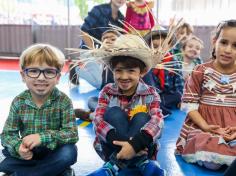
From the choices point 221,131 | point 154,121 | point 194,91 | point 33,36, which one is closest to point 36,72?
point 154,121

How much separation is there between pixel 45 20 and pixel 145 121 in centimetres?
522

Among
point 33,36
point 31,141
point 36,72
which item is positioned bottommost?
point 31,141

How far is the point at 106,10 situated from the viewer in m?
2.97

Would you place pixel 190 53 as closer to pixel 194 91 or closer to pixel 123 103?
pixel 194 91

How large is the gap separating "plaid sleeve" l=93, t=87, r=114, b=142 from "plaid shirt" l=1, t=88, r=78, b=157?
4.7 inches

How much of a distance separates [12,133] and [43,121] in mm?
139

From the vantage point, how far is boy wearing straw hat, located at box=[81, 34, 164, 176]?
1398 millimetres

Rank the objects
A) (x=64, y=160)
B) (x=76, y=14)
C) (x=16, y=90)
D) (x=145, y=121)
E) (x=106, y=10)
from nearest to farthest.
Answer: (x=64, y=160) < (x=145, y=121) < (x=106, y=10) < (x=16, y=90) < (x=76, y=14)

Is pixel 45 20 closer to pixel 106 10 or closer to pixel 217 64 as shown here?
pixel 106 10

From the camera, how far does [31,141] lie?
1.30 meters

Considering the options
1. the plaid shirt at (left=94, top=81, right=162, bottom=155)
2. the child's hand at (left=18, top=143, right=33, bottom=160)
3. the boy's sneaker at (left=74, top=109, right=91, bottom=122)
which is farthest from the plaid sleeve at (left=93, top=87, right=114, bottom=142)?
the boy's sneaker at (left=74, top=109, right=91, bottom=122)

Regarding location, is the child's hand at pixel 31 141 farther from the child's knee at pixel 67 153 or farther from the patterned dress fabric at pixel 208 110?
the patterned dress fabric at pixel 208 110

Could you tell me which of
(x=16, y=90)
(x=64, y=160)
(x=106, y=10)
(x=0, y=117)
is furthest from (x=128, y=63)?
(x=16, y=90)

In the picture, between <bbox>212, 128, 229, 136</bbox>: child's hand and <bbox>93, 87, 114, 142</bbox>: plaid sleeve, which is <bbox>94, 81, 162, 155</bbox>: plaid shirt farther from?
<bbox>212, 128, 229, 136</bbox>: child's hand
